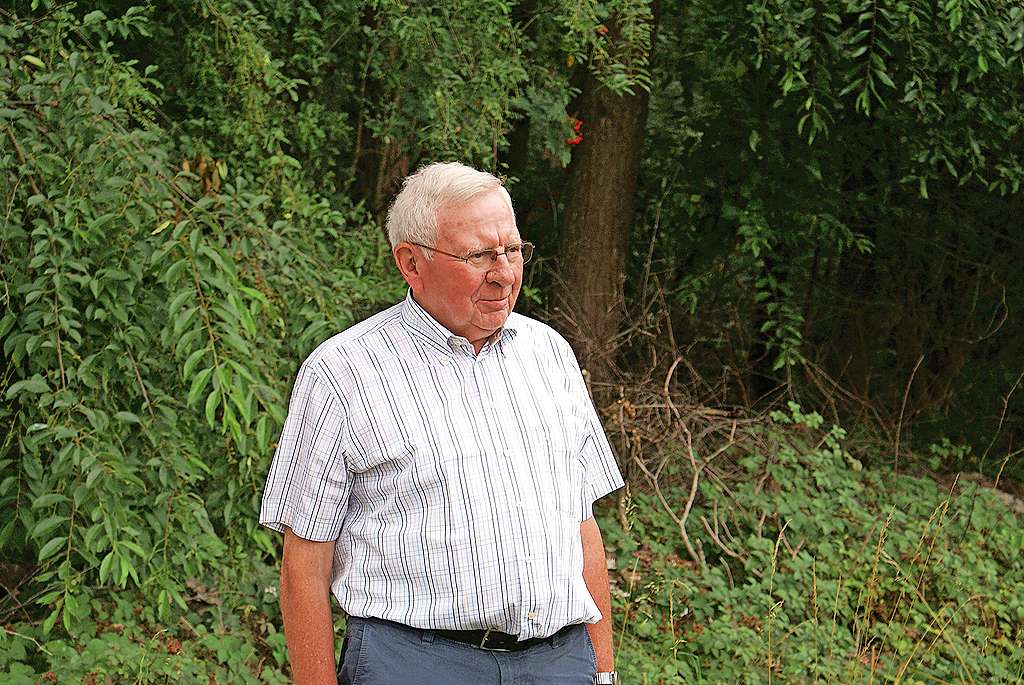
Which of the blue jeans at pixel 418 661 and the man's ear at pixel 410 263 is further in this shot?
the man's ear at pixel 410 263

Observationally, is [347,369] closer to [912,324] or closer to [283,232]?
[283,232]

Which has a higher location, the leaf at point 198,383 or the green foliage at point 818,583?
the leaf at point 198,383

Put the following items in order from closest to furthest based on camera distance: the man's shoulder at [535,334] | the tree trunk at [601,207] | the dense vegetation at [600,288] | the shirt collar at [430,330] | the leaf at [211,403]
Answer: the shirt collar at [430,330] < the man's shoulder at [535,334] < the leaf at [211,403] < the dense vegetation at [600,288] < the tree trunk at [601,207]

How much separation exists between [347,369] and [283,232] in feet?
6.06

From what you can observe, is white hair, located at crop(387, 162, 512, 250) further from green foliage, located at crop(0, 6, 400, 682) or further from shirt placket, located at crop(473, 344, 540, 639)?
green foliage, located at crop(0, 6, 400, 682)

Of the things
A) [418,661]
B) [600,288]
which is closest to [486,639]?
[418,661]

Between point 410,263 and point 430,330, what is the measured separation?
0.13m

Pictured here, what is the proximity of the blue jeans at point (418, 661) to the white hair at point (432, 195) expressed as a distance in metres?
0.70

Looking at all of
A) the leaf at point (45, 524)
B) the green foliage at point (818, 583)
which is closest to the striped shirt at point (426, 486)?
the leaf at point (45, 524)

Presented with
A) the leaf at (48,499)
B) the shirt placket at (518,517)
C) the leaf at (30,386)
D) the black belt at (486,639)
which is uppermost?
the shirt placket at (518,517)

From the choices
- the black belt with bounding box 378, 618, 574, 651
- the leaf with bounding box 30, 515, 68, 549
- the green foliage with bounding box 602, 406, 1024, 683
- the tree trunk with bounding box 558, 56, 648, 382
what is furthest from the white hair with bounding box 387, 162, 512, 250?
the tree trunk with bounding box 558, 56, 648, 382

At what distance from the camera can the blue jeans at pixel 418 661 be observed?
1928 mm

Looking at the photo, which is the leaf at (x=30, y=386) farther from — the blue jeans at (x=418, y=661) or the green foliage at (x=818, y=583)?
the green foliage at (x=818, y=583)

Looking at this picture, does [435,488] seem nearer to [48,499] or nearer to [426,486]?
[426,486]
